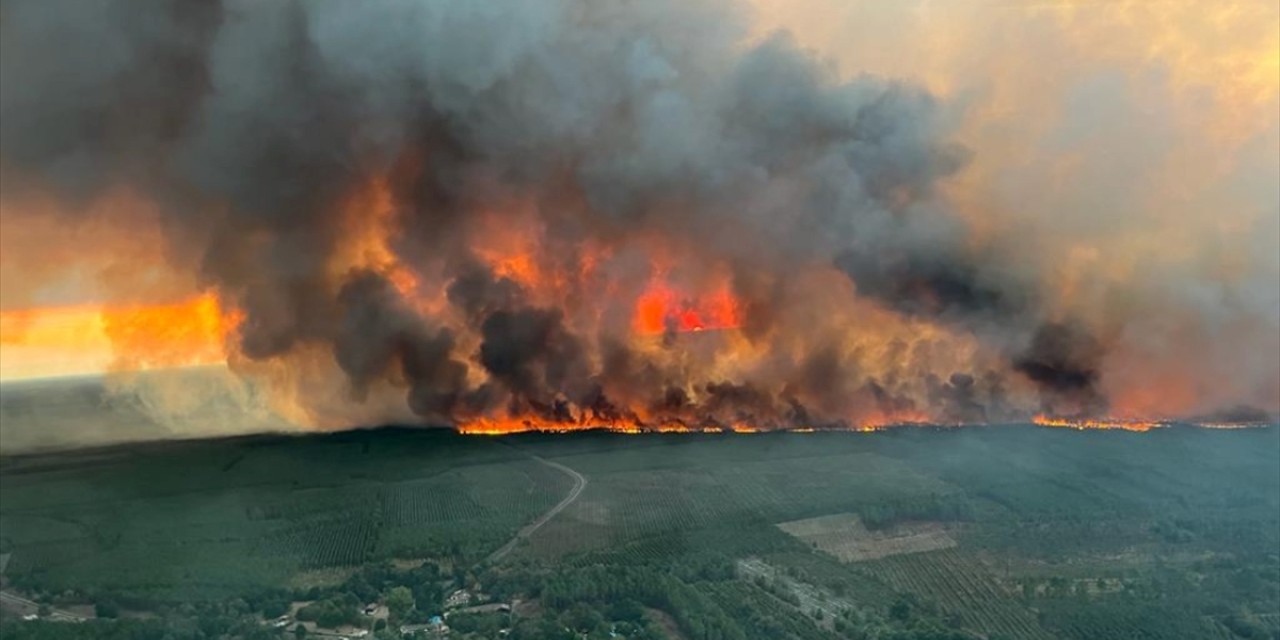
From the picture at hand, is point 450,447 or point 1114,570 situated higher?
→ point 450,447

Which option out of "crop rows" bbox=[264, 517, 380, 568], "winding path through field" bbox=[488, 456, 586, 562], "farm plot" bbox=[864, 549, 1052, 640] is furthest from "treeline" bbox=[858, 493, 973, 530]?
"crop rows" bbox=[264, 517, 380, 568]

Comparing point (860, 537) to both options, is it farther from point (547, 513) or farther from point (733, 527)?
point (547, 513)

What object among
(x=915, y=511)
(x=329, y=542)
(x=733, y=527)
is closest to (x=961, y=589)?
(x=915, y=511)

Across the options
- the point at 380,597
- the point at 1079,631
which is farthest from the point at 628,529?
the point at 1079,631

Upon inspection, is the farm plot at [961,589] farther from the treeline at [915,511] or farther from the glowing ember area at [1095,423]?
the glowing ember area at [1095,423]

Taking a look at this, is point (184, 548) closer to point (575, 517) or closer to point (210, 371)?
point (575, 517)

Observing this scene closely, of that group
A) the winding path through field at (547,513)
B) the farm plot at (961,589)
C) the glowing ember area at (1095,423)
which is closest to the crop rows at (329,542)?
the winding path through field at (547,513)
